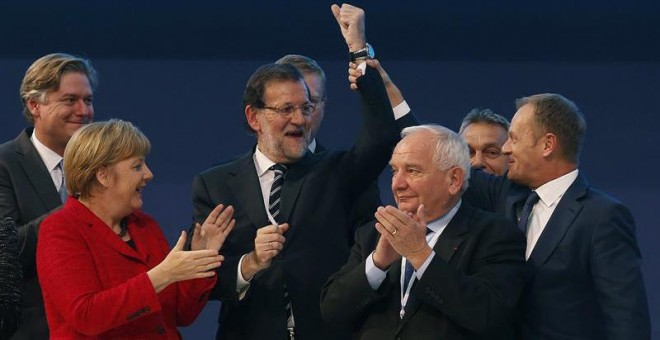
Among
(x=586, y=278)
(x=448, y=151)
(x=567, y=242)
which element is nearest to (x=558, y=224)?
(x=567, y=242)

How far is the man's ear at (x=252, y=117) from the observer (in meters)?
4.06

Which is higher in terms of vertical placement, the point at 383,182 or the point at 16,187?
the point at 16,187

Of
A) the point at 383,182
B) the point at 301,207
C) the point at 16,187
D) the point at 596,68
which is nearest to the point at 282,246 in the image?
the point at 301,207

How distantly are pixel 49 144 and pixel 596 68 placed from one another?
292cm

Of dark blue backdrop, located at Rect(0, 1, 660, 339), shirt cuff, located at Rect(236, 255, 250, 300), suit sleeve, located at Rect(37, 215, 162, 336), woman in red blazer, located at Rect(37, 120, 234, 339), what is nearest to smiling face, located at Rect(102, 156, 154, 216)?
woman in red blazer, located at Rect(37, 120, 234, 339)

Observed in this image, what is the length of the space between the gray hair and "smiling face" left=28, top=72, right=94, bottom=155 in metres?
1.29

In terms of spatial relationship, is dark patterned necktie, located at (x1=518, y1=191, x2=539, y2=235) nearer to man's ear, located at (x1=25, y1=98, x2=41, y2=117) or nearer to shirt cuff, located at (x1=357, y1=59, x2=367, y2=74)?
shirt cuff, located at (x1=357, y1=59, x2=367, y2=74)

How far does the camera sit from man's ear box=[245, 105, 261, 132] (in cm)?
406

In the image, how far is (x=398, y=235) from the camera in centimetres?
333

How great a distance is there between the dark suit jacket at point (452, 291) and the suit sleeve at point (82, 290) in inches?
20.8

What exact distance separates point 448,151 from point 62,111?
4.69 ft

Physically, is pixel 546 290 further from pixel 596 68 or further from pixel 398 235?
pixel 596 68

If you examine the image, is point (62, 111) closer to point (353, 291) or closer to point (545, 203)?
point (353, 291)

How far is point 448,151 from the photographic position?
11.6ft
